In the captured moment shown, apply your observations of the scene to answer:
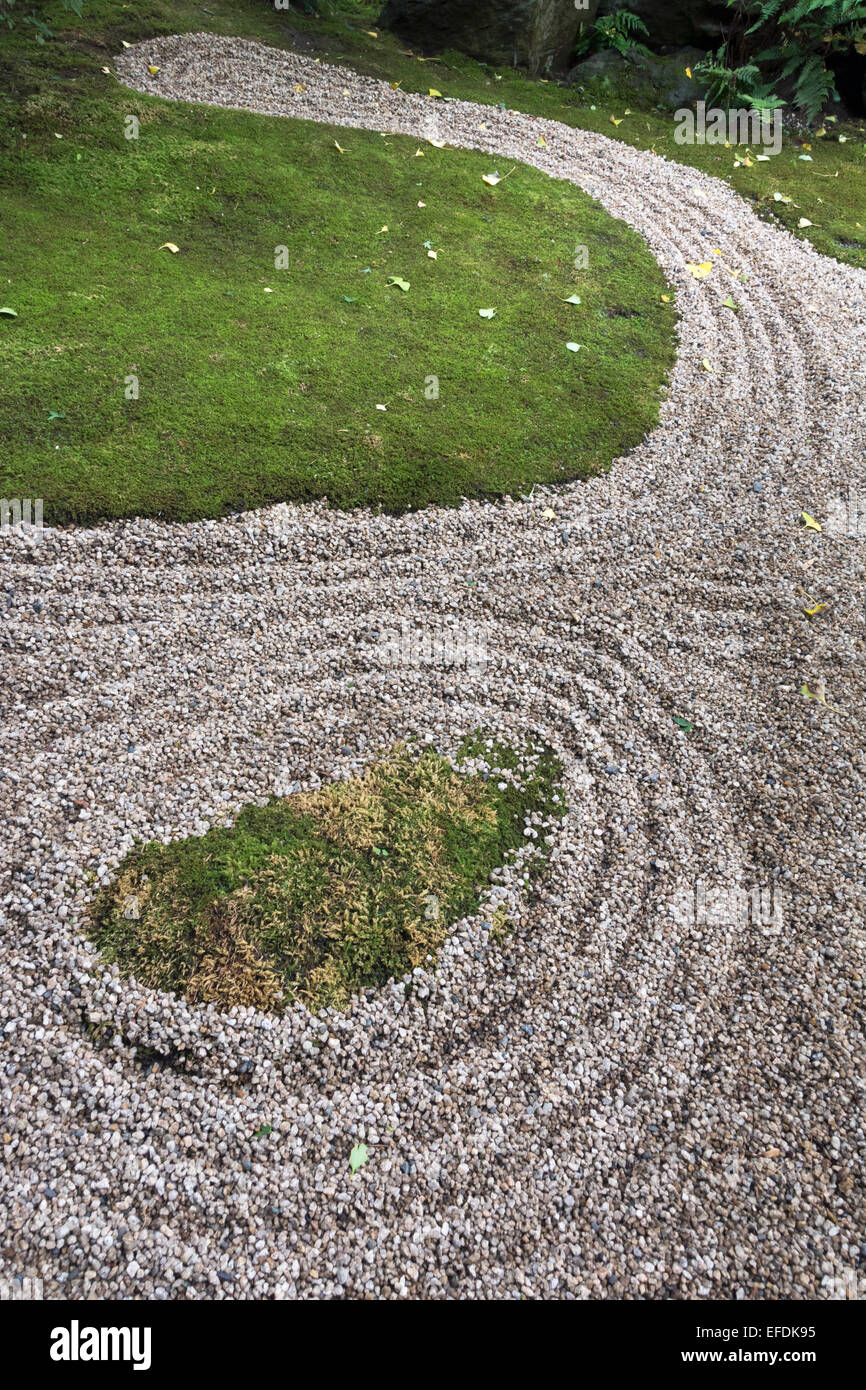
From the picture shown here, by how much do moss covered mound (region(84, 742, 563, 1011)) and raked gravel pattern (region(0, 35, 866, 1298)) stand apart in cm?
15

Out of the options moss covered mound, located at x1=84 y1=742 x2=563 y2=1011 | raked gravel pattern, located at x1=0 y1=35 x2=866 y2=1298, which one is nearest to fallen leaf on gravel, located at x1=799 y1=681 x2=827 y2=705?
raked gravel pattern, located at x1=0 y1=35 x2=866 y2=1298

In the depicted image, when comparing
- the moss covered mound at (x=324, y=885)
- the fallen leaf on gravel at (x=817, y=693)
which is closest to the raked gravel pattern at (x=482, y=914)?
the fallen leaf on gravel at (x=817, y=693)

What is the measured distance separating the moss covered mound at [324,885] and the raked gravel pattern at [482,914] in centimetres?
15

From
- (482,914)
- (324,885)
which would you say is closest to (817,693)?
(482,914)

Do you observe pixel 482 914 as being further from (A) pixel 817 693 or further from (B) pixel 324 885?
(A) pixel 817 693

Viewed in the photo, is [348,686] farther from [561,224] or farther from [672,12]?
[672,12]

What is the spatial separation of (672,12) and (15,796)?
15.0 meters

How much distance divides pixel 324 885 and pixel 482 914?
909 mm

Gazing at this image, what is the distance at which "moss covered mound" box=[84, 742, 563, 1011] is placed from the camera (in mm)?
4449

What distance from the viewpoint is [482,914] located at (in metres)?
4.82

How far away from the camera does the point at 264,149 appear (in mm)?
10023

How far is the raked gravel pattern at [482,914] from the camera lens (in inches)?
147

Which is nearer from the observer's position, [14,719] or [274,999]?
[274,999]

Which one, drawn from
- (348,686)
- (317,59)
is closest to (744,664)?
(348,686)
